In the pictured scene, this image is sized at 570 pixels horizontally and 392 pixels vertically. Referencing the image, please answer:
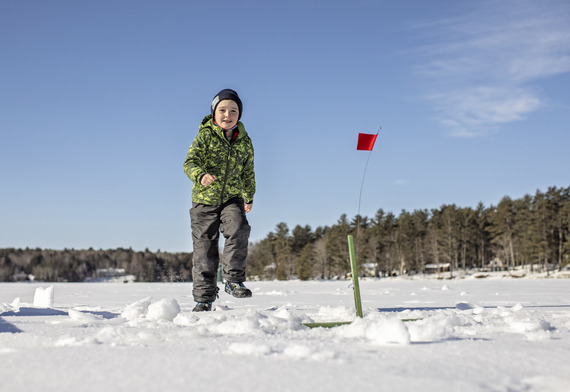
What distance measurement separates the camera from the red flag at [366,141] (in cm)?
338

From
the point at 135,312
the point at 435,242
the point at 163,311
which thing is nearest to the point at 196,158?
the point at 135,312

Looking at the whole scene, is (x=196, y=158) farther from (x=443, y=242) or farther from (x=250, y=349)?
(x=443, y=242)

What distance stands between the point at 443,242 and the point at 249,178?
66.9m

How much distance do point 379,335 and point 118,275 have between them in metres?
126

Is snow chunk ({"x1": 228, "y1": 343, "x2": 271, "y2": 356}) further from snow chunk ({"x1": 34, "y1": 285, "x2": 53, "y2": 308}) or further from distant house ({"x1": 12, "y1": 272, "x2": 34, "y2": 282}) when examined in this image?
distant house ({"x1": 12, "y1": 272, "x2": 34, "y2": 282})

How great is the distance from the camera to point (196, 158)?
158 inches

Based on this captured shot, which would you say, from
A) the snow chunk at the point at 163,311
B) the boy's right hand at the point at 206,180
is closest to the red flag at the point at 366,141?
the boy's right hand at the point at 206,180

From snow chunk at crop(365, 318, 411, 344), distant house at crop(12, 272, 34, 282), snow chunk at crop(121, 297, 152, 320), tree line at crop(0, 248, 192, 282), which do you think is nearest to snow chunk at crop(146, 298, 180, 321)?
snow chunk at crop(121, 297, 152, 320)

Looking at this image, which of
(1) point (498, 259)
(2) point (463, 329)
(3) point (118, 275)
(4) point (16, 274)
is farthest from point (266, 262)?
(2) point (463, 329)

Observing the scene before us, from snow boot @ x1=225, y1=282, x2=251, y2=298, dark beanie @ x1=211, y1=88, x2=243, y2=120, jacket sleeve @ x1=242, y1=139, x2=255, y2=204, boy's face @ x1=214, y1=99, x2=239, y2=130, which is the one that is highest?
dark beanie @ x1=211, y1=88, x2=243, y2=120

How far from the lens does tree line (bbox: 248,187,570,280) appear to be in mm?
56406

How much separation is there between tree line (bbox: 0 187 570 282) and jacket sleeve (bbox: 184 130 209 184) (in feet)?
155

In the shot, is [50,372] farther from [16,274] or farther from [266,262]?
[16,274]

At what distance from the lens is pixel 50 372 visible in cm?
137
